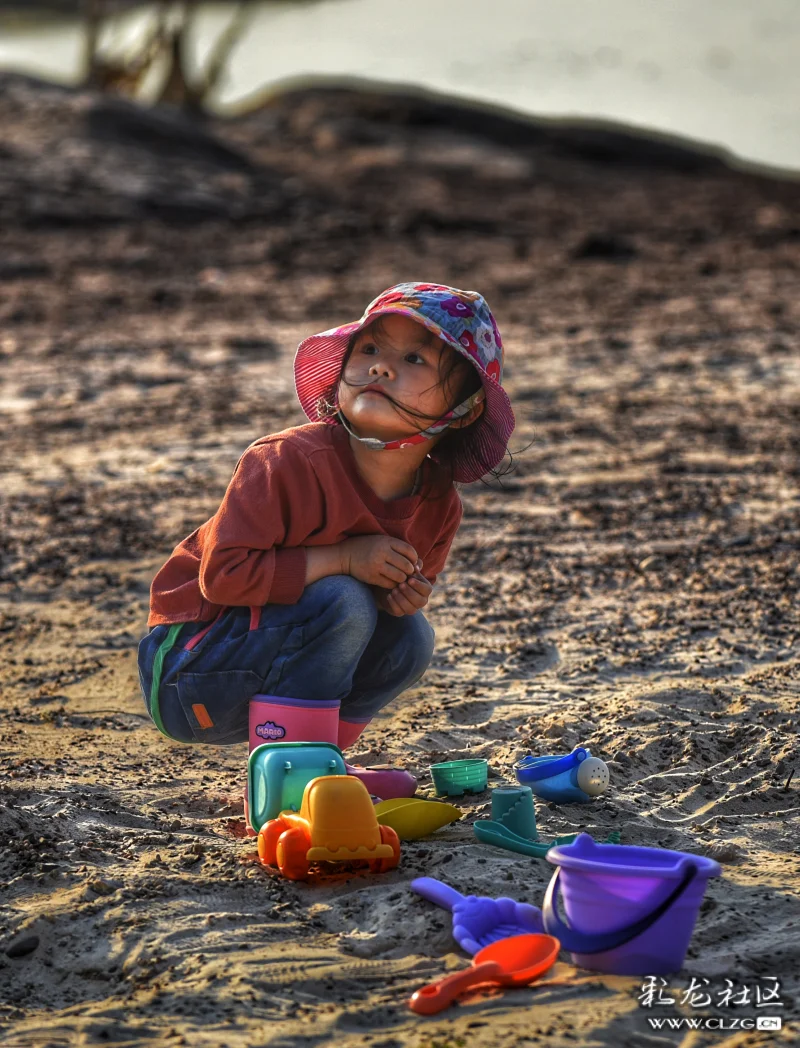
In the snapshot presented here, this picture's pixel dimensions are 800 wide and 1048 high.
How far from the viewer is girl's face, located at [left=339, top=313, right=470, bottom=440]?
2727 mm

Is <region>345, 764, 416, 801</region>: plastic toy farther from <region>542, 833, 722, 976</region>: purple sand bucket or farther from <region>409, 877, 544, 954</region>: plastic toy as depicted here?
<region>542, 833, 722, 976</region>: purple sand bucket

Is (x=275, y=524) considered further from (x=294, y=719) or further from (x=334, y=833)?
(x=334, y=833)

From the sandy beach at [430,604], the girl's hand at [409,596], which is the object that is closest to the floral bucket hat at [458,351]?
the girl's hand at [409,596]

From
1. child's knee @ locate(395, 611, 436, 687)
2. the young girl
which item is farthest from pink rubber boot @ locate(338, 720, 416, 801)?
child's knee @ locate(395, 611, 436, 687)

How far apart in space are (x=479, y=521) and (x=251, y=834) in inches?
110

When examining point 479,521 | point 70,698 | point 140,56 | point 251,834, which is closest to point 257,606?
point 251,834

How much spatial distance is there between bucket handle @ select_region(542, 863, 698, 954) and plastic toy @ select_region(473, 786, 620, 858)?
15.2 inches

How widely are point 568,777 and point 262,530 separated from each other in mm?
868

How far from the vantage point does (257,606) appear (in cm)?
280

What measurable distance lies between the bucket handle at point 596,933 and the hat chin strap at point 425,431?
0.97 meters

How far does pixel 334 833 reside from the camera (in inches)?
96.2

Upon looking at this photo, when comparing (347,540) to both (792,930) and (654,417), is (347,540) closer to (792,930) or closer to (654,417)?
(792,930)

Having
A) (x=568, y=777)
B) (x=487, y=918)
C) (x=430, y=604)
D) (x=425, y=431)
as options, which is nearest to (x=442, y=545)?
(x=425, y=431)

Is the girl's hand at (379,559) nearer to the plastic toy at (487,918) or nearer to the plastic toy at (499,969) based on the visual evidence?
the plastic toy at (487,918)
